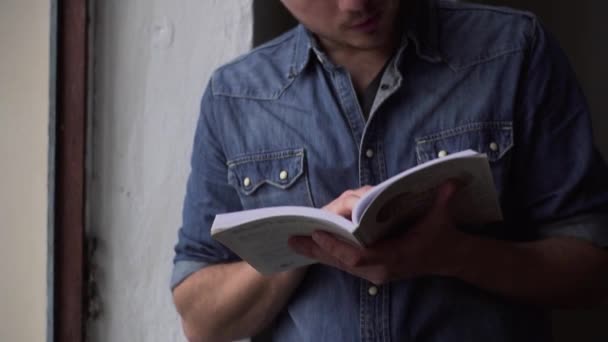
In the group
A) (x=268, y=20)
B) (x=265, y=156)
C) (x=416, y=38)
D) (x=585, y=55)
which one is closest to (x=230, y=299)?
(x=265, y=156)

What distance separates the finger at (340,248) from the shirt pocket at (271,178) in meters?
0.16

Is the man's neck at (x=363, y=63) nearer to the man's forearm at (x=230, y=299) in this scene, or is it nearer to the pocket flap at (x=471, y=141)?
the pocket flap at (x=471, y=141)

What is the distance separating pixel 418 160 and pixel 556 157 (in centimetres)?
16

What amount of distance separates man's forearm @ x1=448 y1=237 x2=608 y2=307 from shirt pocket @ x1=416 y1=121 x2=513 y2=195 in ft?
0.27

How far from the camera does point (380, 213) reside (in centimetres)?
73

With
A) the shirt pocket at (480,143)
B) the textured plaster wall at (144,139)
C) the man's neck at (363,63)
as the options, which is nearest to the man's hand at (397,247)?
the shirt pocket at (480,143)

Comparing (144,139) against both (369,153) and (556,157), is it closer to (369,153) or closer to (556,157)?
(369,153)

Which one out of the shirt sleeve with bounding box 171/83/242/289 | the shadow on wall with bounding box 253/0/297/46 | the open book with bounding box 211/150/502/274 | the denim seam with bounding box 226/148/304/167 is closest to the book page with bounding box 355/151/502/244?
the open book with bounding box 211/150/502/274

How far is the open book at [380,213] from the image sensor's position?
0.69 metres

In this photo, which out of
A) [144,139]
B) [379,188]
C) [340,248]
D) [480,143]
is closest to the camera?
[379,188]

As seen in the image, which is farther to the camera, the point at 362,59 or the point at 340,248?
the point at 362,59

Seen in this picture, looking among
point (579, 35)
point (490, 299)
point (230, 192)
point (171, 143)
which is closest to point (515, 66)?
point (490, 299)

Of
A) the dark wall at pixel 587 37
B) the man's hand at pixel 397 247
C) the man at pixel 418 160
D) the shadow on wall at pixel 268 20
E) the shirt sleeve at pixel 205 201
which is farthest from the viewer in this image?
the dark wall at pixel 587 37

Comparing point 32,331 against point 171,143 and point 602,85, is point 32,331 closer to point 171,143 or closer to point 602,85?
point 171,143
